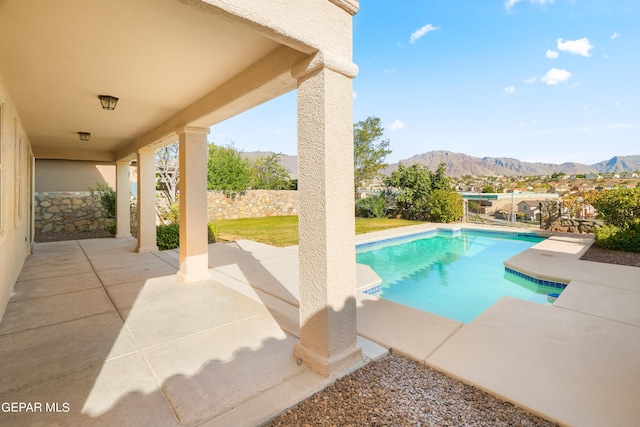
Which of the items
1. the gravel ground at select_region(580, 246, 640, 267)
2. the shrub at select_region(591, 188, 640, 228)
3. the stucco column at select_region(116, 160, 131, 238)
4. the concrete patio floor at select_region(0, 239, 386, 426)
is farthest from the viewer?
the stucco column at select_region(116, 160, 131, 238)

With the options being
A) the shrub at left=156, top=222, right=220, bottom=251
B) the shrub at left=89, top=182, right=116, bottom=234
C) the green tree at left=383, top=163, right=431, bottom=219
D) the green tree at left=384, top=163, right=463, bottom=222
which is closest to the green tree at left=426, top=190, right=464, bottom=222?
the green tree at left=384, top=163, right=463, bottom=222

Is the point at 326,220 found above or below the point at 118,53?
below

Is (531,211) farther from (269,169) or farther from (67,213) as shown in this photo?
(67,213)

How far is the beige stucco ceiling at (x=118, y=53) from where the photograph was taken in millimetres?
2361

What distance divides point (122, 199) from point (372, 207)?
12.6 m

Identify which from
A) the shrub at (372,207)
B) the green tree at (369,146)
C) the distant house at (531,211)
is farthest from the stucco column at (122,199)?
the distant house at (531,211)

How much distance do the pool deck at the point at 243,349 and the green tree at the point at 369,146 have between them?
1587cm

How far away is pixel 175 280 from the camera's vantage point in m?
5.40

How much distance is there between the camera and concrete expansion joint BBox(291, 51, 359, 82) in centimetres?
238

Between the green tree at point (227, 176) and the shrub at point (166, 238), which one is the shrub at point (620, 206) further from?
the green tree at point (227, 176)

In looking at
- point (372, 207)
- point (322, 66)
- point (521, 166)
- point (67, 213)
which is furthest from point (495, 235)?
point (521, 166)

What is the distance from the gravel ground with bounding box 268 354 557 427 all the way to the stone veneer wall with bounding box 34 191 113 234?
13.9 metres

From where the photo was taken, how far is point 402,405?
7.02ft

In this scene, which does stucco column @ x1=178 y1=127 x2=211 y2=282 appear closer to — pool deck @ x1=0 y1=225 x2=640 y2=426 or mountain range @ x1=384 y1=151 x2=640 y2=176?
pool deck @ x1=0 y1=225 x2=640 y2=426
